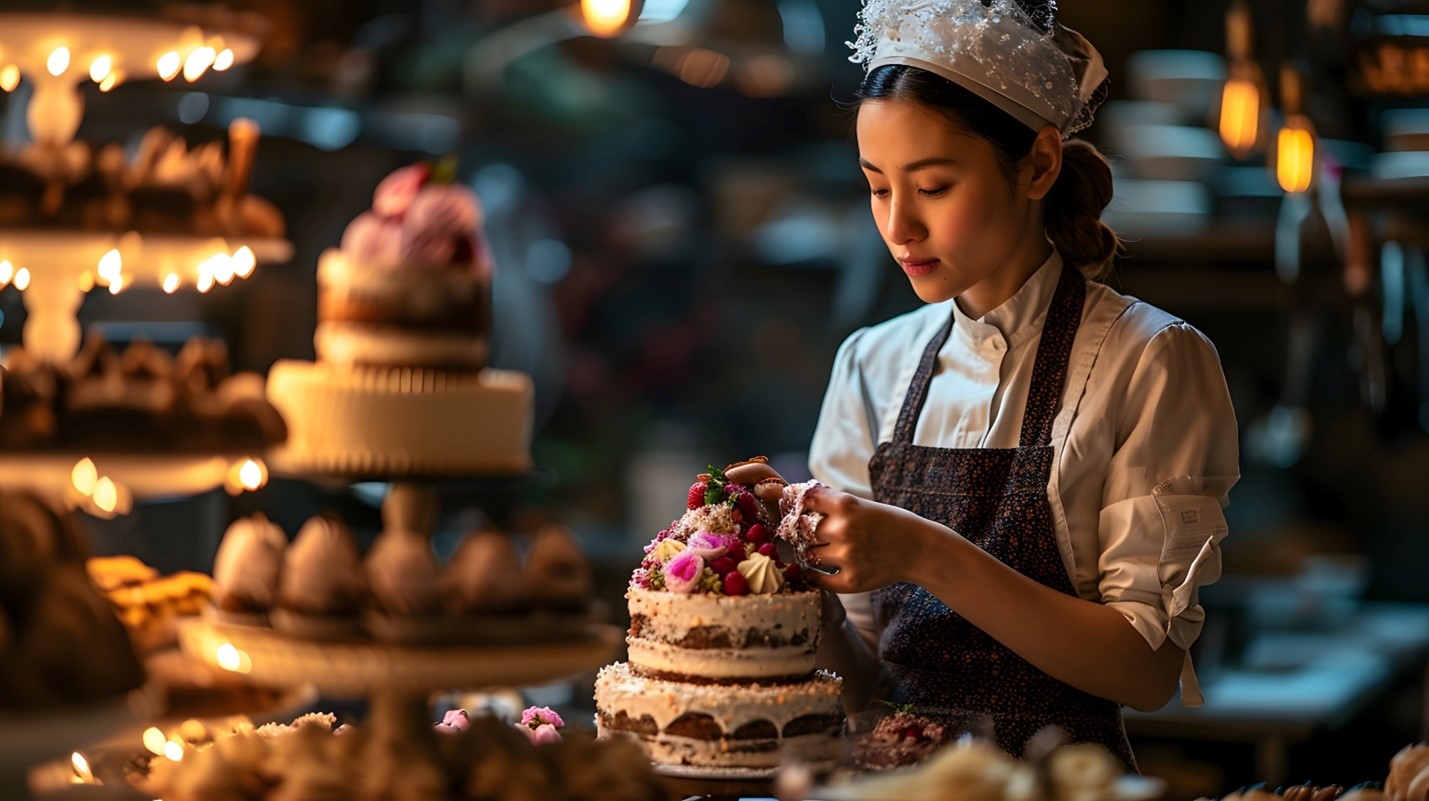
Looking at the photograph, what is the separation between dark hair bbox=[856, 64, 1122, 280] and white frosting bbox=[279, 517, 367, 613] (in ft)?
3.68

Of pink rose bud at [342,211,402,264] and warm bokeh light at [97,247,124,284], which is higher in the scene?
pink rose bud at [342,211,402,264]

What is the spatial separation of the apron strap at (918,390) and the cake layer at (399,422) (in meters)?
0.96

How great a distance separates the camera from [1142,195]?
507cm

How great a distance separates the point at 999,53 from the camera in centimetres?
239

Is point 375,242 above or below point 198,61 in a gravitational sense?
below

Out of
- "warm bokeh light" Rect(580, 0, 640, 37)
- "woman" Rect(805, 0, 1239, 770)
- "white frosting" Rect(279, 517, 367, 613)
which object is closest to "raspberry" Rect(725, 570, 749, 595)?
"woman" Rect(805, 0, 1239, 770)

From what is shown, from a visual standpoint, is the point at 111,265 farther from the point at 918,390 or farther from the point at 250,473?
the point at 918,390

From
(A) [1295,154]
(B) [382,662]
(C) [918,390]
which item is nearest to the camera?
(B) [382,662]

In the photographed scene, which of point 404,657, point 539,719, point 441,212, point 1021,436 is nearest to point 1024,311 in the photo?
point 1021,436

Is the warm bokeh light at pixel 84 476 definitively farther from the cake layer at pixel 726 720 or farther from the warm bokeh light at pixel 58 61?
the cake layer at pixel 726 720

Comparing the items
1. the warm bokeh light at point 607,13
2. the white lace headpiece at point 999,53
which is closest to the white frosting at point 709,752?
the white lace headpiece at point 999,53

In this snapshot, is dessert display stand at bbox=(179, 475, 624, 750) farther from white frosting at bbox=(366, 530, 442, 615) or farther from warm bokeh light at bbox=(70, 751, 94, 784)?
warm bokeh light at bbox=(70, 751, 94, 784)

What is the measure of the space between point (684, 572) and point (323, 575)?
0.70 m

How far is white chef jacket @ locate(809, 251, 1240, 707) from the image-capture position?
2271mm
